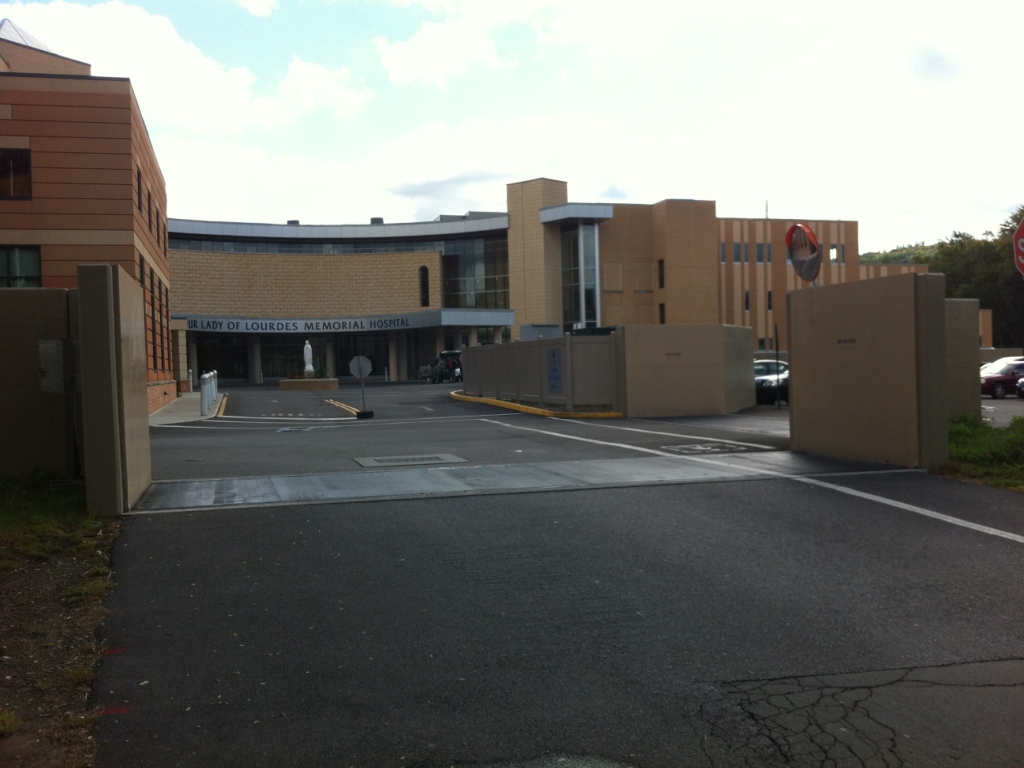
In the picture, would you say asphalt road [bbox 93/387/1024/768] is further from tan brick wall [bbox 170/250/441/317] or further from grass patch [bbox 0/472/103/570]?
tan brick wall [bbox 170/250/441/317]

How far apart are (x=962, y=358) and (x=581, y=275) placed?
50165 mm

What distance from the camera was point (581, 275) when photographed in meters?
65.4

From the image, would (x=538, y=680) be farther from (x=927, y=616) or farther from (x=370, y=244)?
(x=370, y=244)

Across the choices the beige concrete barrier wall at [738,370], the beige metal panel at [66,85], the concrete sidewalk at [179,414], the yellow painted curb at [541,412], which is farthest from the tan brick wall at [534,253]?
the beige metal panel at [66,85]

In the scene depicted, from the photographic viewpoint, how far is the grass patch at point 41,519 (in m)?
7.39

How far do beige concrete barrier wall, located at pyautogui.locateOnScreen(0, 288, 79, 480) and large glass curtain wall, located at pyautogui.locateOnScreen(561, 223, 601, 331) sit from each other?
55706 mm

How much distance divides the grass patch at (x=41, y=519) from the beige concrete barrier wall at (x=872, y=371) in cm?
934

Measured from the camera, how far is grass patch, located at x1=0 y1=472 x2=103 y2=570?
7391mm

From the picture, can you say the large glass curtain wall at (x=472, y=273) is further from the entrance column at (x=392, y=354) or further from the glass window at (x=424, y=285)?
the entrance column at (x=392, y=354)

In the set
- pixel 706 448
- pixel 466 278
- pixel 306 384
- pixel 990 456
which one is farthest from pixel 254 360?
pixel 990 456

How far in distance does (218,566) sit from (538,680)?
3311 mm

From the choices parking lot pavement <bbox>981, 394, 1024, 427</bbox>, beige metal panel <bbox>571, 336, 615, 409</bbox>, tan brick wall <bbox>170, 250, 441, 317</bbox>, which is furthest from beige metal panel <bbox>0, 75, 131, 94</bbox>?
tan brick wall <bbox>170, 250, 441, 317</bbox>

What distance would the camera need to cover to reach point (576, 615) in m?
5.78

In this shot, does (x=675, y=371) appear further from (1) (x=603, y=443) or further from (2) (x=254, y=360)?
(2) (x=254, y=360)
